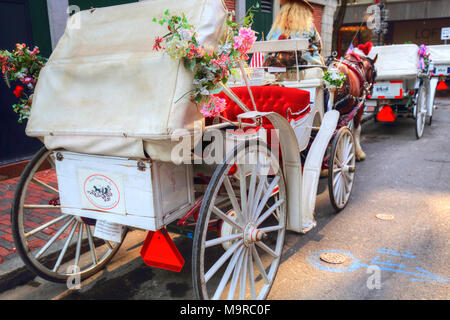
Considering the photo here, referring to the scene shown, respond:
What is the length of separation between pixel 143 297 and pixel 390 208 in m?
3.38

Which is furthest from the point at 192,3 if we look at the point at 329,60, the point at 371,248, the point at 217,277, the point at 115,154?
the point at 329,60

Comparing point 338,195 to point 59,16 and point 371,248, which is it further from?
point 59,16

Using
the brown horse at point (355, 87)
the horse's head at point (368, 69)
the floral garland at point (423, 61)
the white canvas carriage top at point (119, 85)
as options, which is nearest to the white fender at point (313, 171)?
the brown horse at point (355, 87)

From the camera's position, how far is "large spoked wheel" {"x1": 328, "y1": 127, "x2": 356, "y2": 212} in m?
4.44

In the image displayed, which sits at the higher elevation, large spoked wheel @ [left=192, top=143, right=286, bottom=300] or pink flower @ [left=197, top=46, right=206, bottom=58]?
pink flower @ [left=197, top=46, right=206, bottom=58]

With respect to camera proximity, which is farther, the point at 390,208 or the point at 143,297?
the point at 390,208

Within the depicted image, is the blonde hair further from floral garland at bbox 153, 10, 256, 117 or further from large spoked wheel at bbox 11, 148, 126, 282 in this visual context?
large spoked wheel at bbox 11, 148, 126, 282

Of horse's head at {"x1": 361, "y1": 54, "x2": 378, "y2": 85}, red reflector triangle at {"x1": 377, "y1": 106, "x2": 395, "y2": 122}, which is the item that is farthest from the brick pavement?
red reflector triangle at {"x1": 377, "y1": 106, "x2": 395, "y2": 122}

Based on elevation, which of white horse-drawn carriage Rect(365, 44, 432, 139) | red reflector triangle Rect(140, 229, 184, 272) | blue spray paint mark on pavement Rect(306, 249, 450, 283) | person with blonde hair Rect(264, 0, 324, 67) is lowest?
blue spray paint mark on pavement Rect(306, 249, 450, 283)

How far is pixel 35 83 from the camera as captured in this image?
300 cm

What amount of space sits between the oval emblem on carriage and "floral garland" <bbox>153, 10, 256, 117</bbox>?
83 centimetres

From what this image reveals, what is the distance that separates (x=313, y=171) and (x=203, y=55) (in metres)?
2.06

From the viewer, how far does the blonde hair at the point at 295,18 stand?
4.86 m
